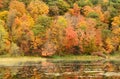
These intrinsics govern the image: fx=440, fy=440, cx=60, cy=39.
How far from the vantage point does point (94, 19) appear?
123688 millimetres

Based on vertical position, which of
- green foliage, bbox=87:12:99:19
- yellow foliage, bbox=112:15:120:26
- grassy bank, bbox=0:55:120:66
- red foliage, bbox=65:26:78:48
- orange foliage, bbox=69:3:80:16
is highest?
orange foliage, bbox=69:3:80:16

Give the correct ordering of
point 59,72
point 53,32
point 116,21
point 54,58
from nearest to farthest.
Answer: point 59,72 → point 54,58 → point 53,32 → point 116,21

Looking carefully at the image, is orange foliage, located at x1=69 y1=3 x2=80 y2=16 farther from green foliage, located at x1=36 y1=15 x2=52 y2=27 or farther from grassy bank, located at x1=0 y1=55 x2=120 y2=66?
grassy bank, located at x1=0 y1=55 x2=120 y2=66

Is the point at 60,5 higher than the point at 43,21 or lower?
higher

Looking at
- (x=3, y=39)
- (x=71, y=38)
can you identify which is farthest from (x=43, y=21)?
(x=3, y=39)

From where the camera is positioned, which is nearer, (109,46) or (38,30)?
(38,30)

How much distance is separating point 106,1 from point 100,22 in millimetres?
17936

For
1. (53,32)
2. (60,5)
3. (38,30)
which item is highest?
(60,5)

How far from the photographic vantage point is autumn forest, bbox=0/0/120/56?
108m

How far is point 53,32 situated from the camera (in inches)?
4331

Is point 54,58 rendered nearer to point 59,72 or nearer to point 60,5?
point 60,5

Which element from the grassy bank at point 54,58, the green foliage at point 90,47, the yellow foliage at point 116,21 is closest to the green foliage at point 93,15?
the yellow foliage at point 116,21

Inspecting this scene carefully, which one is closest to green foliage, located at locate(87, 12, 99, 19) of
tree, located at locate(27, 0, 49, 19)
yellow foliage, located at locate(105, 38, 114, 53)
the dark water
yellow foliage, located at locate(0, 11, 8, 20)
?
tree, located at locate(27, 0, 49, 19)

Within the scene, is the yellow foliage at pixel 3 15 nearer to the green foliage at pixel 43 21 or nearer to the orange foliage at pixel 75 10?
the green foliage at pixel 43 21
